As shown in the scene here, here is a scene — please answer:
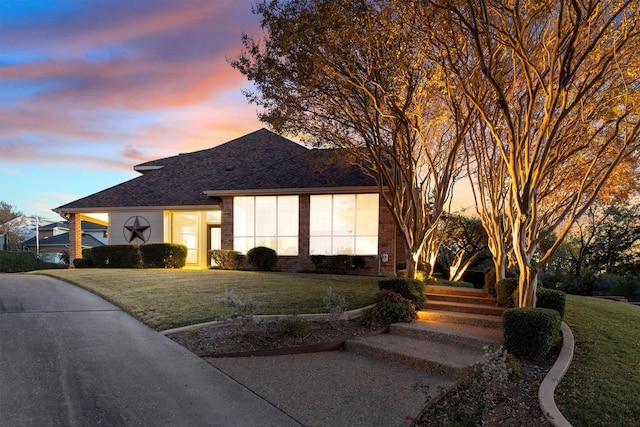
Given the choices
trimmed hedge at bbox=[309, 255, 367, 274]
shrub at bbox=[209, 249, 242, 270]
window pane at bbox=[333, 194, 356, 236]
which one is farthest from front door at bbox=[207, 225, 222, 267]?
window pane at bbox=[333, 194, 356, 236]

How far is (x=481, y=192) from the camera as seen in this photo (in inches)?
424

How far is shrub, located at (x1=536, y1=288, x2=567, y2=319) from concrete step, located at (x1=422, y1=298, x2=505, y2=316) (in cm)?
134

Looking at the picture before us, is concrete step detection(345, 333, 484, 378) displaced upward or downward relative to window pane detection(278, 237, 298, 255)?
downward

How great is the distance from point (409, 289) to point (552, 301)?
2.61 meters

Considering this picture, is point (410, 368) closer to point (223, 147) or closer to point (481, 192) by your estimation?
point (481, 192)

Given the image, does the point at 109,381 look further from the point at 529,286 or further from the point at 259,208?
the point at 259,208

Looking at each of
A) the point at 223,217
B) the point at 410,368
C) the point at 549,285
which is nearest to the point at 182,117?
the point at 223,217

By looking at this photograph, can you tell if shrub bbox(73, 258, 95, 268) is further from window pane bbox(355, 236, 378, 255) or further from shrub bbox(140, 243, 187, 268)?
window pane bbox(355, 236, 378, 255)

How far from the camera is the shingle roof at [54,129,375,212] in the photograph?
54.1 feet

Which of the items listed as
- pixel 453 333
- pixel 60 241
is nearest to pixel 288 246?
pixel 453 333

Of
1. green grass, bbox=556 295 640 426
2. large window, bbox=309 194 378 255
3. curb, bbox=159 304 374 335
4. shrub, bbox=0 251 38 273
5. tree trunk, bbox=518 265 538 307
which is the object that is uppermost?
large window, bbox=309 194 378 255

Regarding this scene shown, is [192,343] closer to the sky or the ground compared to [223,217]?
closer to the ground

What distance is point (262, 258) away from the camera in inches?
625

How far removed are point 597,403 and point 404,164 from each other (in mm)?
7155
